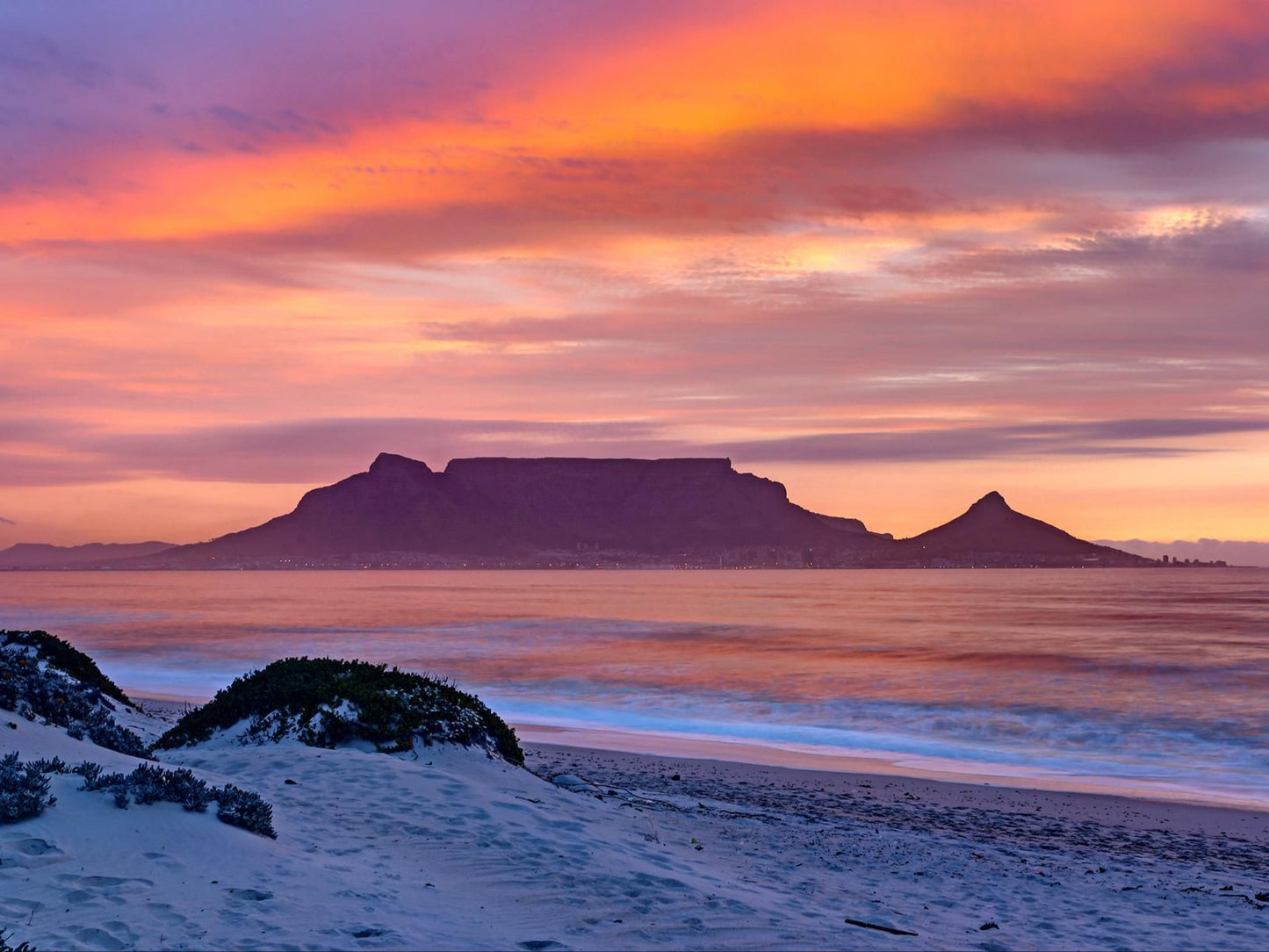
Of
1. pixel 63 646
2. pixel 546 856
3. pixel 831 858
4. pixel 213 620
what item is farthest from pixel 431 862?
pixel 213 620

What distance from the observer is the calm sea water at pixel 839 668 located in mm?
24797

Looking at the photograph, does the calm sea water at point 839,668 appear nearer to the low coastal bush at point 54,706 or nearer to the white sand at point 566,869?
the white sand at point 566,869

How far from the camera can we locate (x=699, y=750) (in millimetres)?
22875

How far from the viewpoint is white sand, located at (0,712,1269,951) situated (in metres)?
7.23

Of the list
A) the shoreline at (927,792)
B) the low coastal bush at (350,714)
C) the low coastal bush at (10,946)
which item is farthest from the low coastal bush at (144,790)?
the shoreline at (927,792)

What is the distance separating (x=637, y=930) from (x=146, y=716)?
16.1 metres

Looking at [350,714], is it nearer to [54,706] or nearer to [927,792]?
[54,706]

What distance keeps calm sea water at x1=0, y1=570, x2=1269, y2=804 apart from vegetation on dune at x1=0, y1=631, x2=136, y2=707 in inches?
438

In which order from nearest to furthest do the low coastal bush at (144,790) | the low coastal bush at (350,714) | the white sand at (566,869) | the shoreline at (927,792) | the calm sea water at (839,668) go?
the white sand at (566,869), the low coastal bush at (144,790), the low coastal bush at (350,714), the shoreline at (927,792), the calm sea water at (839,668)

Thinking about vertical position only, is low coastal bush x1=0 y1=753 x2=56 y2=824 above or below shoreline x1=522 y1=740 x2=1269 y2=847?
above

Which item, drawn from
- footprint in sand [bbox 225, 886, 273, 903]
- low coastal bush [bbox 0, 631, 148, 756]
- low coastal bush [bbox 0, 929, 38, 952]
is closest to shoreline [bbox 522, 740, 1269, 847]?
low coastal bush [bbox 0, 631, 148, 756]

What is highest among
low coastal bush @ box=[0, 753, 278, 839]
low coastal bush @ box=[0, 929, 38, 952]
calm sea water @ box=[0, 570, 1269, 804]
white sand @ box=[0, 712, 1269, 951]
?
low coastal bush @ box=[0, 753, 278, 839]

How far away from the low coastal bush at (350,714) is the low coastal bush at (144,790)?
427 centimetres

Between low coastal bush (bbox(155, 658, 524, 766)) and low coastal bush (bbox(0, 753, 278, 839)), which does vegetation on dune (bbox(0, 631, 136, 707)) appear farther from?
low coastal bush (bbox(0, 753, 278, 839))
